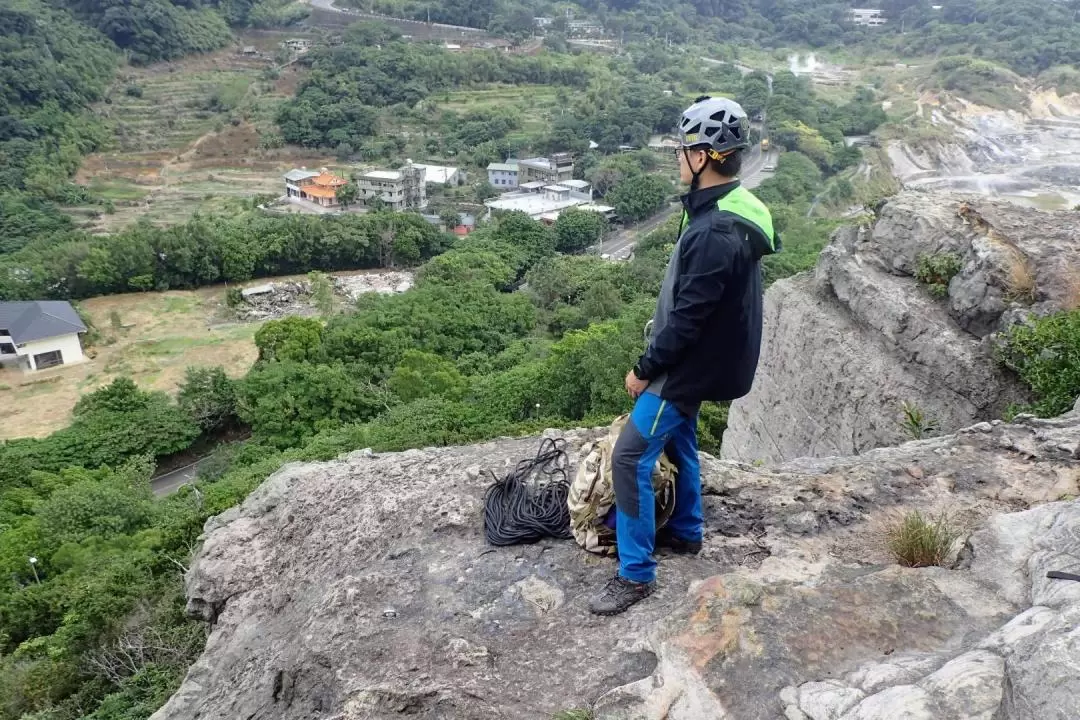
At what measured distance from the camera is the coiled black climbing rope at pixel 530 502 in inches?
169

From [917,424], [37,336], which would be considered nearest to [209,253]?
[37,336]

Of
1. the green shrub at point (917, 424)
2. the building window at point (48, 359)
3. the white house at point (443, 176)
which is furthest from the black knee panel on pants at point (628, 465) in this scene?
the white house at point (443, 176)

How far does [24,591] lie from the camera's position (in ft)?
35.7

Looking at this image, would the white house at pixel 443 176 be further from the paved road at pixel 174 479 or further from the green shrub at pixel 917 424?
the green shrub at pixel 917 424

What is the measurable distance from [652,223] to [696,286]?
134 feet

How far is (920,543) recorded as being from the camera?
3.56m

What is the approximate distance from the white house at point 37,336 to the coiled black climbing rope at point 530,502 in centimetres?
2659

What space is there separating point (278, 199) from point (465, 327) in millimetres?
26835

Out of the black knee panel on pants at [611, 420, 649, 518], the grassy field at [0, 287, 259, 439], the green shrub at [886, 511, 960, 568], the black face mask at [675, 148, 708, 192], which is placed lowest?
the grassy field at [0, 287, 259, 439]

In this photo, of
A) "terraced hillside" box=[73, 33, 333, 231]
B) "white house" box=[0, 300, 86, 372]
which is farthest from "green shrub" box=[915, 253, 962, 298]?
"terraced hillside" box=[73, 33, 333, 231]

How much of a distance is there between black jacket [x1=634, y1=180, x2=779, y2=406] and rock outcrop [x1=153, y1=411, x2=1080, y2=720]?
2.98 ft

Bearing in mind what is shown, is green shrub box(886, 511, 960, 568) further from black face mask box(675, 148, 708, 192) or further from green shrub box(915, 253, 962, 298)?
green shrub box(915, 253, 962, 298)

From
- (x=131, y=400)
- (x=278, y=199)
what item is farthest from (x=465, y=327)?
(x=278, y=199)

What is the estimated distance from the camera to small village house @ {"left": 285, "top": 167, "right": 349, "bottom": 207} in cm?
4450
